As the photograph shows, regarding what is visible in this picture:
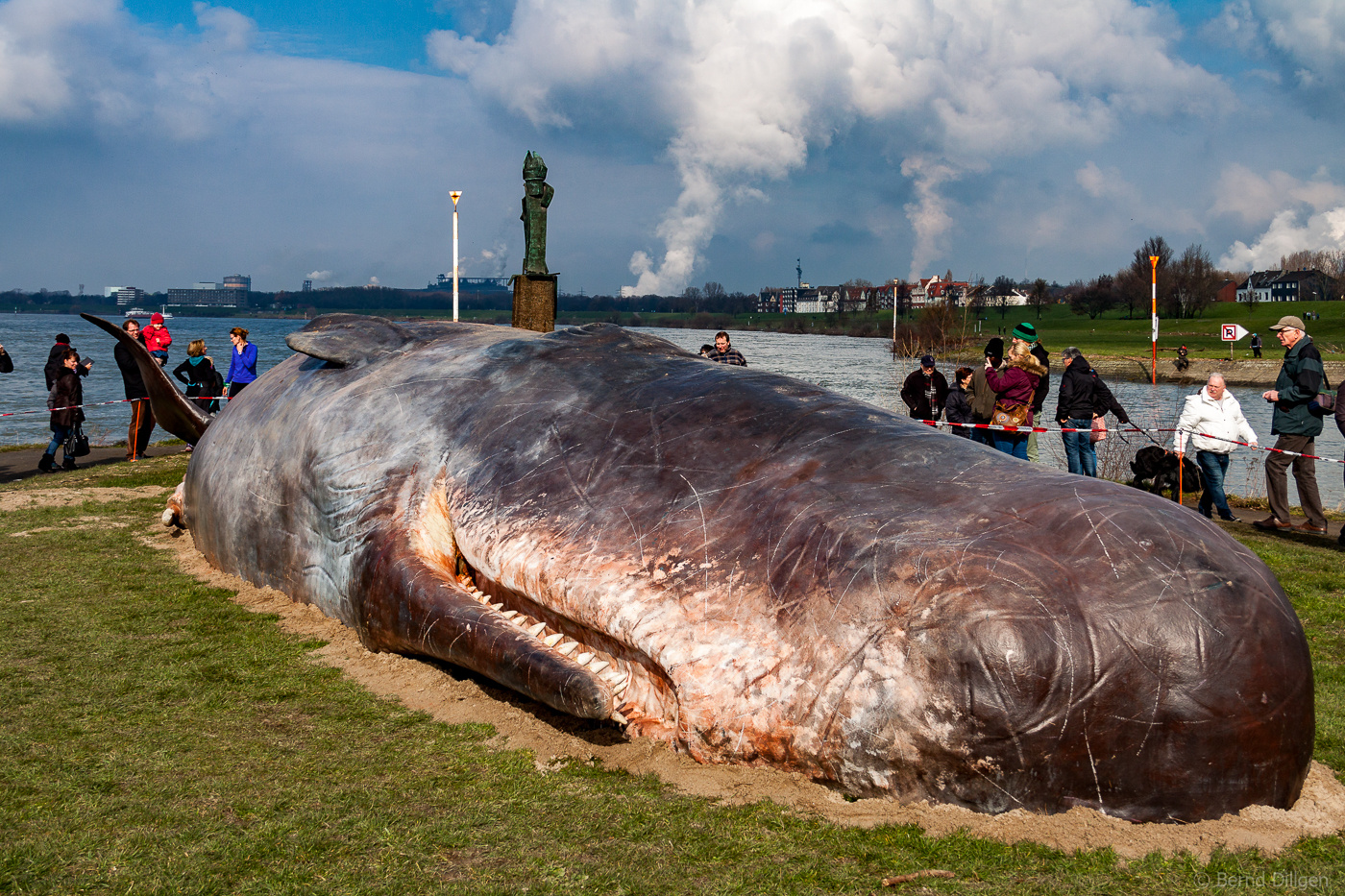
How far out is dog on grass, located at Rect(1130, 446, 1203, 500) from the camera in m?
12.8

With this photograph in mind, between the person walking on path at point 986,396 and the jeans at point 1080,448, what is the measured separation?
1.34 metres

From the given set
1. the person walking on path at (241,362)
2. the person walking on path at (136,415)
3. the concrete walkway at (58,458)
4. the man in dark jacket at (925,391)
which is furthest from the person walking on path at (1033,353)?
the concrete walkway at (58,458)

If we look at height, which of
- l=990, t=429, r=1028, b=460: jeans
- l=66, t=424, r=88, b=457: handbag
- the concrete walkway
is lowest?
the concrete walkway

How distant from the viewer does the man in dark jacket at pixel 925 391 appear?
14.2 metres

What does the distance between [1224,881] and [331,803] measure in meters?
2.94

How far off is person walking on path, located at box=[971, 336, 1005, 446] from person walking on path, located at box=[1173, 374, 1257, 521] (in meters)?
2.25

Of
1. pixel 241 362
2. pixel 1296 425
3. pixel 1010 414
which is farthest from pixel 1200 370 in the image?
pixel 241 362

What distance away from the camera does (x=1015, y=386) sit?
12.0 m

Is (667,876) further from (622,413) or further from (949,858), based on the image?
(622,413)

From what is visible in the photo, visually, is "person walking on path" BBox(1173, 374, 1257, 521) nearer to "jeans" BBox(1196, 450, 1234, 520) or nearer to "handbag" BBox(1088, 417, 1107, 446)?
"jeans" BBox(1196, 450, 1234, 520)

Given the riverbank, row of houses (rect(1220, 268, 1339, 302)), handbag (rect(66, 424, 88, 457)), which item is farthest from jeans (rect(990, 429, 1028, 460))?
row of houses (rect(1220, 268, 1339, 302))

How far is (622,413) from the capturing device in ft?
15.6

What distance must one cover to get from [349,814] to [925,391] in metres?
12.2

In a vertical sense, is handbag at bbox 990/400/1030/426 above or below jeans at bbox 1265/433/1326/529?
above
